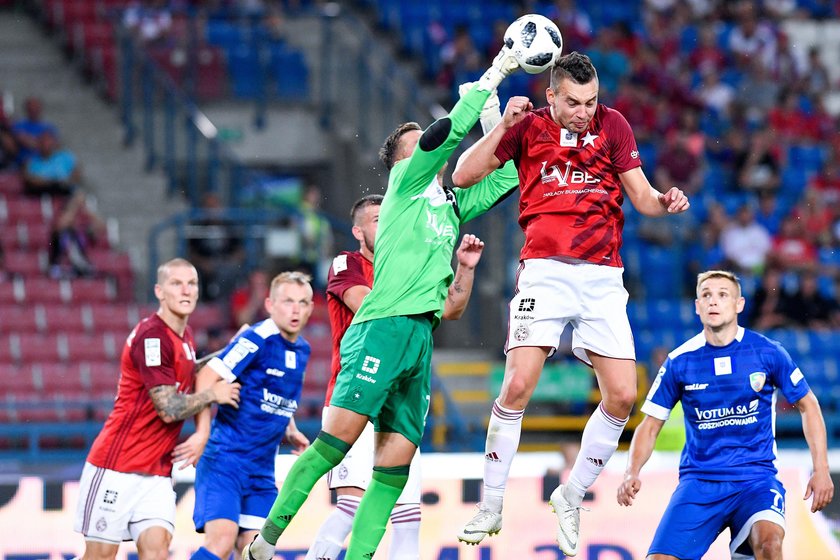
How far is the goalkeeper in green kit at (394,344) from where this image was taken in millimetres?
6621

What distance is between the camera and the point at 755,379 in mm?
7734

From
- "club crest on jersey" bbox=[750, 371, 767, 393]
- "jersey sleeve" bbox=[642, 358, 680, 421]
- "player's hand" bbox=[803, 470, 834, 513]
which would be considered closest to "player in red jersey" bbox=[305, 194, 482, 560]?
"jersey sleeve" bbox=[642, 358, 680, 421]

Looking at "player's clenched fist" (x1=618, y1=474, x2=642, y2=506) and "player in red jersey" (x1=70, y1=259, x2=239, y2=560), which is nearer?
"player's clenched fist" (x1=618, y1=474, x2=642, y2=506)

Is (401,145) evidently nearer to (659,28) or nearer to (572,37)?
(572,37)

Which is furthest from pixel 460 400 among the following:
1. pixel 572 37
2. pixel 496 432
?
pixel 496 432

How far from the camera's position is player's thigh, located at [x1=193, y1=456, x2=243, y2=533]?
8047mm

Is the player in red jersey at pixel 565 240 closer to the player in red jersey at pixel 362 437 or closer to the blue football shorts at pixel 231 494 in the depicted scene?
the player in red jersey at pixel 362 437

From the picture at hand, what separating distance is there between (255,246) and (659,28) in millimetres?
8156

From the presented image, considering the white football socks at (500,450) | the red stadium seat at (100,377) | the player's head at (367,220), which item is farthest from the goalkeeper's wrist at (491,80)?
the red stadium seat at (100,377)

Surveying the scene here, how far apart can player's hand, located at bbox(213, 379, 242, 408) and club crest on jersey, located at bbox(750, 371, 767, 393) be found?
118 inches

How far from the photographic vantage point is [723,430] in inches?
306

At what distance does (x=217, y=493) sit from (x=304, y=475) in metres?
1.56

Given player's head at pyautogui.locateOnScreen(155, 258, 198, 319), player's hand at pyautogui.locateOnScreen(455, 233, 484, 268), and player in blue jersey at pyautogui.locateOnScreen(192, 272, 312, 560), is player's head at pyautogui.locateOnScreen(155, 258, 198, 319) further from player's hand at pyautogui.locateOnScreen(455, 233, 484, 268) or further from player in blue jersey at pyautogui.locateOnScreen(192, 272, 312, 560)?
player's hand at pyautogui.locateOnScreen(455, 233, 484, 268)

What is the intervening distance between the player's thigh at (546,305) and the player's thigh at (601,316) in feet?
0.18
